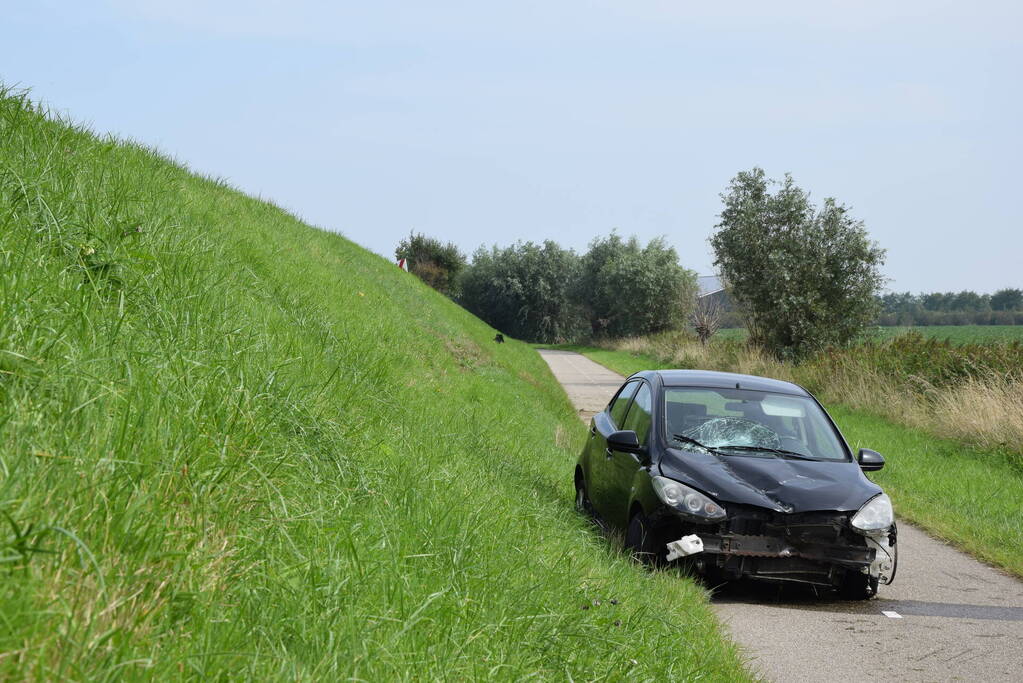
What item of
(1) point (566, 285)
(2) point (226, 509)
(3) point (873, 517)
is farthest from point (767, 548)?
(1) point (566, 285)

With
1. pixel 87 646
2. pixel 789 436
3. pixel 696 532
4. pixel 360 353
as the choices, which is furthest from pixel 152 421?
pixel 789 436

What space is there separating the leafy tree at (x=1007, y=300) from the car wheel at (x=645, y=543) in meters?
104

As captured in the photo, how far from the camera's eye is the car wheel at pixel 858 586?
23.5 feet

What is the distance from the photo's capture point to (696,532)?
6.93 metres

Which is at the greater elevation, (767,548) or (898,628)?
(767,548)

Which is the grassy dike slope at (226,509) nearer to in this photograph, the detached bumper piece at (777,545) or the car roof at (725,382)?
the detached bumper piece at (777,545)

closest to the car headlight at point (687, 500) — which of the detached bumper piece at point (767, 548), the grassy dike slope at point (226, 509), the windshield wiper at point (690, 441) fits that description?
the detached bumper piece at point (767, 548)

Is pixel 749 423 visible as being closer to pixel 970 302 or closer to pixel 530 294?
pixel 530 294

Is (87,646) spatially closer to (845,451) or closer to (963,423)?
(845,451)

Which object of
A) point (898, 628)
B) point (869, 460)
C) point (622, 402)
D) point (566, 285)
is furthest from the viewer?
point (566, 285)

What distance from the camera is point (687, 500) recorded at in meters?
7.04

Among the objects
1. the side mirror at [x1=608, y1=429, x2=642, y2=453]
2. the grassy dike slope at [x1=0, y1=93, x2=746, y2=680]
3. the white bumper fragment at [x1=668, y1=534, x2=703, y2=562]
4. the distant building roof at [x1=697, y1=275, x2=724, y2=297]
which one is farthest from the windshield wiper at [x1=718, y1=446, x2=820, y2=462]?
the distant building roof at [x1=697, y1=275, x2=724, y2=297]

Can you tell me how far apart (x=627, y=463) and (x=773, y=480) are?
1.35 m

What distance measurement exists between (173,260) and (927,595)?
595cm
